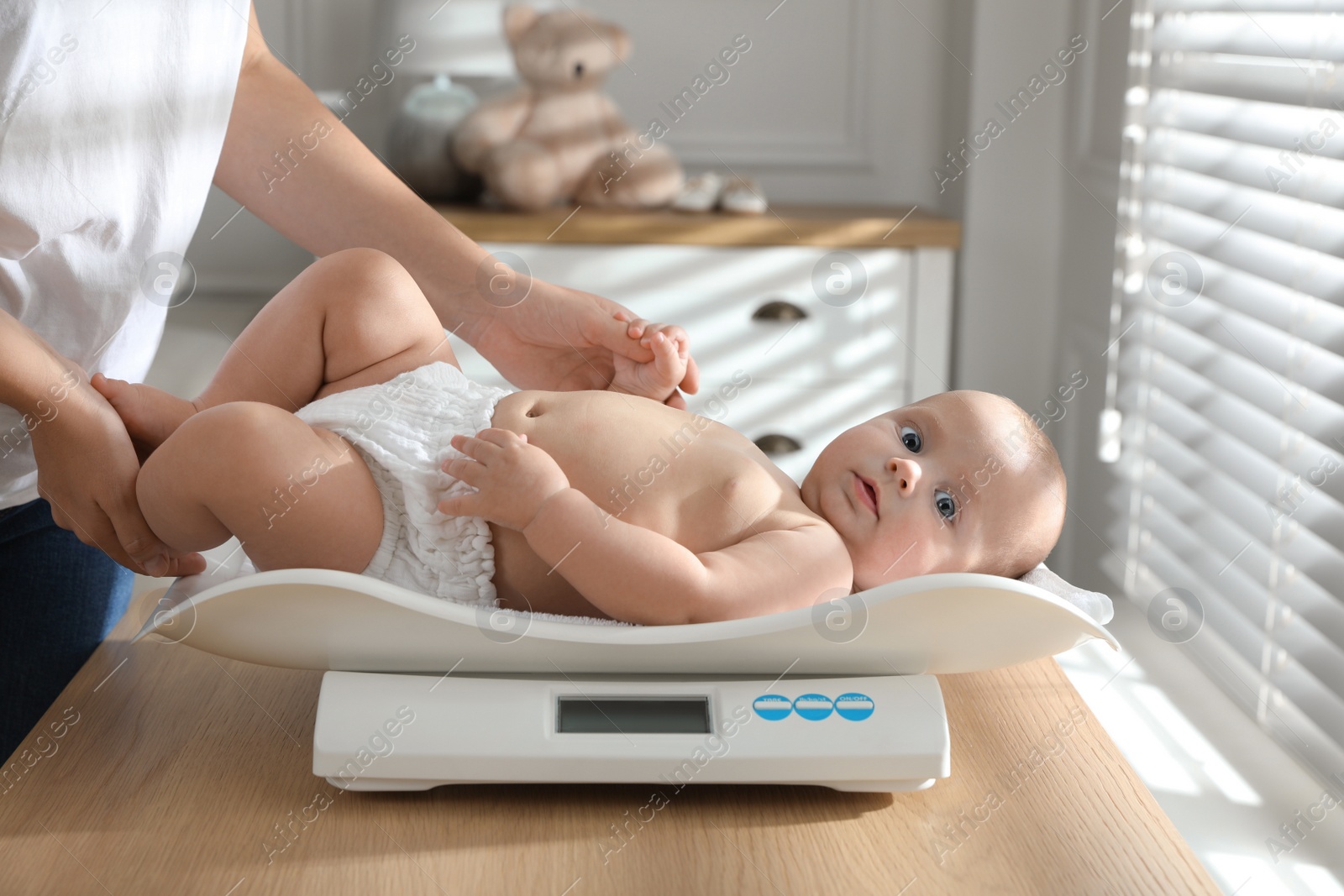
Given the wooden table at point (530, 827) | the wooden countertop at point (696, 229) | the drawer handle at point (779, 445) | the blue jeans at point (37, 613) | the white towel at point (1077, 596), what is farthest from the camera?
the drawer handle at point (779, 445)

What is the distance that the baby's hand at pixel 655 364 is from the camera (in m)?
0.93

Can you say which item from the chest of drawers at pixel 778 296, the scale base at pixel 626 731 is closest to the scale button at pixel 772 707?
the scale base at pixel 626 731

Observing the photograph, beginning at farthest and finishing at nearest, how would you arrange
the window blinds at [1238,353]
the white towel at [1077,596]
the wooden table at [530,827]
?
the window blinds at [1238,353]
the white towel at [1077,596]
the wooden table at [530,827]

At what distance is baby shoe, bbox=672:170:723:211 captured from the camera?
6.56ft

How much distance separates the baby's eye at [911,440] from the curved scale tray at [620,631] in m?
0.33

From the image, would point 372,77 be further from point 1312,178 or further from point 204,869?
point 204,869

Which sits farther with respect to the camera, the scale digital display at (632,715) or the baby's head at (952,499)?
the baby's head at (952,499)

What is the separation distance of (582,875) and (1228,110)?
1404 mm

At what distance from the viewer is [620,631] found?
1.95 feet

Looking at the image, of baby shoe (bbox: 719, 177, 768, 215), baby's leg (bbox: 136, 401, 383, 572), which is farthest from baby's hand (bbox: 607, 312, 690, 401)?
baby shoe (bbox: 719, 177, 768, 215)

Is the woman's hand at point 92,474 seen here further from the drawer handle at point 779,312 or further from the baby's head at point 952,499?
the drawer handle at point 779,312

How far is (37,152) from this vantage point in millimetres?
802

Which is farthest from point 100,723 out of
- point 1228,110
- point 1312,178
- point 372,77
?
point 372,77

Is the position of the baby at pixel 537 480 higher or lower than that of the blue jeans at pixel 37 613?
higher
